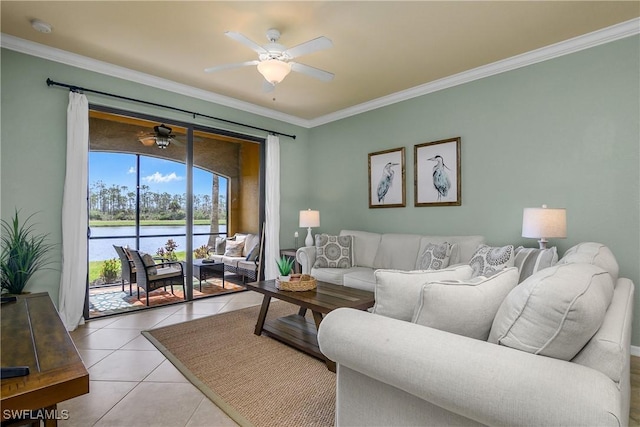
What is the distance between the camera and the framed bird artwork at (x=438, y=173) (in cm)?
389

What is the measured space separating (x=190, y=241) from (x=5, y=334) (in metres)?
2.86

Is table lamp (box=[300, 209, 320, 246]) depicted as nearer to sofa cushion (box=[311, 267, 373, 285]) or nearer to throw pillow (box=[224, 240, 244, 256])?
sofa cushion (box=[311, 267, 373, 285])

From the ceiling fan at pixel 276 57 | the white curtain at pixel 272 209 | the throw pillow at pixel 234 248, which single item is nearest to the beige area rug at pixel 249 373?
the white curtain at pixel 272 209

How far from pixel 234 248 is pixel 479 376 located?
4.75 m

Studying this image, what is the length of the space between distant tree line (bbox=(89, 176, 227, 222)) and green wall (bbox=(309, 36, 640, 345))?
2.58 meters

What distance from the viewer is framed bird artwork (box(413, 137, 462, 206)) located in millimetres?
3895

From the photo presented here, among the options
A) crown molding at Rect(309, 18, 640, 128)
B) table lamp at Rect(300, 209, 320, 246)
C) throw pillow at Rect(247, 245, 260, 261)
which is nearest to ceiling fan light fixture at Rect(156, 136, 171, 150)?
throw pillow at Rect(247, 245, 260, 261)

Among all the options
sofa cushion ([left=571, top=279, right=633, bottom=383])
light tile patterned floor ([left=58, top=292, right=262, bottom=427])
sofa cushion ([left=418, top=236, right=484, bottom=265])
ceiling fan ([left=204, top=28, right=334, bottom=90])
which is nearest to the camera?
sofa cushion ([left=571, top=279, right=633, bottom=383])

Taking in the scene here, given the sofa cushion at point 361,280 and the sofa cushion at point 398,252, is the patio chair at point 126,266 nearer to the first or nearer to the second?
the sofa cushion at point 361,280

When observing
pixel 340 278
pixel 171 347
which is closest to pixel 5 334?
pixel 171 347

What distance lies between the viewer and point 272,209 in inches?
203

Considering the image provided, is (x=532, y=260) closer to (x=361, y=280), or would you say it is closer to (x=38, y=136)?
(x=361, y=280)

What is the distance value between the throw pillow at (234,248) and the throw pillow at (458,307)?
14.3ft

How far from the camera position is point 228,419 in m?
1.88
